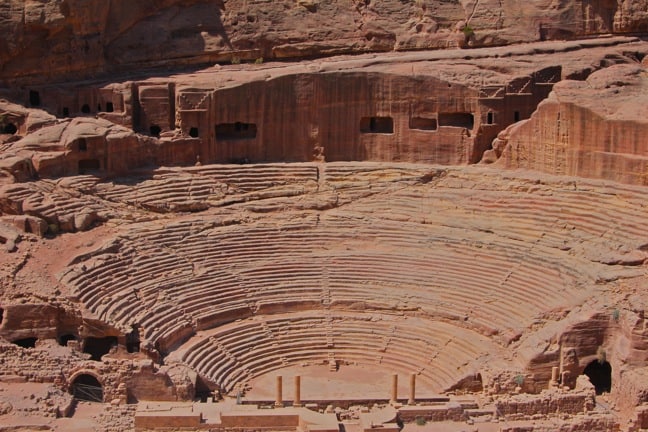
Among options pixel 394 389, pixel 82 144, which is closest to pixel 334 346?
pixel 394 389

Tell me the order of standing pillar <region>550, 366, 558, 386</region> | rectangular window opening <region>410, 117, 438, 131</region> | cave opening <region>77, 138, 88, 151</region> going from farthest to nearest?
1. rectangular window opening <region>410, 117, 438, 131</region>
2. cave opening <region>77, 138, 88, 151</region>
3. standing pillar <region>550, 366, 558, 386</region>

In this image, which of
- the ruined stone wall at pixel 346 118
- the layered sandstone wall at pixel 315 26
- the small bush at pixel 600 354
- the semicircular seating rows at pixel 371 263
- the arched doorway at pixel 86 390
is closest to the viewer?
the arched doorway at pixel 86 390

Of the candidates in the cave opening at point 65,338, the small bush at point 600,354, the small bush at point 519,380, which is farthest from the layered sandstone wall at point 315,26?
the small bush at point 519,380

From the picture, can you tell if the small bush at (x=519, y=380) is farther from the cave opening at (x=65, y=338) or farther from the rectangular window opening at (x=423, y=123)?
the rectangular window opening at (x=423, y=123)

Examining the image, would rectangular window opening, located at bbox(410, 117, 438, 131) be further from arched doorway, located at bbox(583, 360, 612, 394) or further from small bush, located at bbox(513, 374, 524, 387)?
small bush, located at bbox(513, 374, 524, 387)

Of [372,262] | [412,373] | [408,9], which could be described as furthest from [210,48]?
[412,373]

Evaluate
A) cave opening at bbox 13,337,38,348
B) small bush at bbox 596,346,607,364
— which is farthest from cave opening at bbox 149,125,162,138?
small bush at bbox 596,346,607,364
